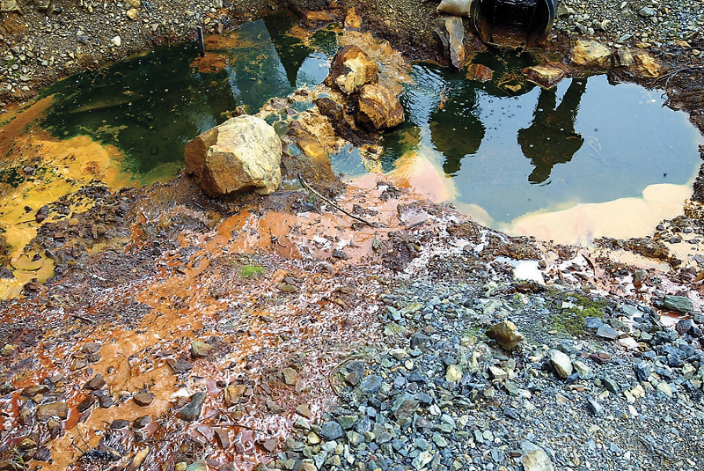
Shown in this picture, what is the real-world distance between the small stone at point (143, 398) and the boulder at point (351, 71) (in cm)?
634

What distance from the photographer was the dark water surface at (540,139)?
23.9 ft

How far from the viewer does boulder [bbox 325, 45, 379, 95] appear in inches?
335

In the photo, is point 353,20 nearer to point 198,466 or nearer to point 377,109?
point 377,109

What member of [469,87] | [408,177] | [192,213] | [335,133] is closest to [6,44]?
[192,213]

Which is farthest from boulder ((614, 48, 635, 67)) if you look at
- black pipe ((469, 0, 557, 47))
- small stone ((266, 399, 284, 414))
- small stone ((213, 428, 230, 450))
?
small stone ((213, 428, 230, 450))

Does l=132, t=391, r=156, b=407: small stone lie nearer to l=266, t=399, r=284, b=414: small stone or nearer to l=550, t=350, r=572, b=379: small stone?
l=266, t=399, r=284, b=414: small stone

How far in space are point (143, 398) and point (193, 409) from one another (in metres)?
0.48

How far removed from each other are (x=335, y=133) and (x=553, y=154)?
390cm

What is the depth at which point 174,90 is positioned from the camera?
355 inches

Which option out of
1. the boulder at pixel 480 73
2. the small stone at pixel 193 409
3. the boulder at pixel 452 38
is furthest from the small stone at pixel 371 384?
the boulder at pixel 452 38

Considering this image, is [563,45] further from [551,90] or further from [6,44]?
[6,44]

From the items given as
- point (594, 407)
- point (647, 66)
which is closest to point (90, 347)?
point (594, 407)

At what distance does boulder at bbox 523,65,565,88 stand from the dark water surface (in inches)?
7.1

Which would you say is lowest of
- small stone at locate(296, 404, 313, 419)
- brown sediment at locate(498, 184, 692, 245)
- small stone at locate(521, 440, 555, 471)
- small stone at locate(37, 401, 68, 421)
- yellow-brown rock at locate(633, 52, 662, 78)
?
brown sediment at locate(498, 184, 692, 245)
